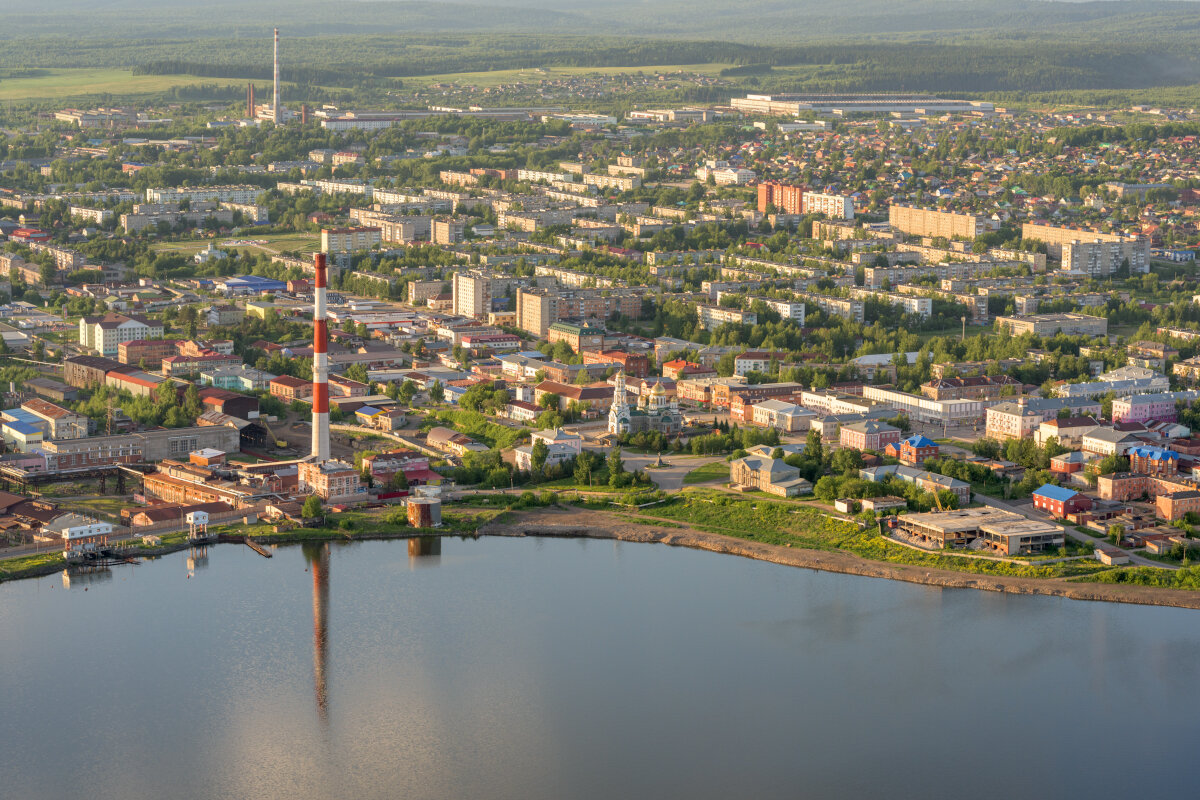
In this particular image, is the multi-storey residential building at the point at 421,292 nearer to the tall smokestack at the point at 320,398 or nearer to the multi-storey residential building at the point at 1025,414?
the tall smokestack at the point at 320,398

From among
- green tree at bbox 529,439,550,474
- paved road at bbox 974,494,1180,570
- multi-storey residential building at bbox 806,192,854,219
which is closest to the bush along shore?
paved road at bbox 974,494,1180,570

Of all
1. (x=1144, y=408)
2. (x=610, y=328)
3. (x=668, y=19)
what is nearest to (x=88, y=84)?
(x=610, y=328)

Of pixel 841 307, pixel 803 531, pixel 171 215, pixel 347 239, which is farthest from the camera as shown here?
pixel 171 215

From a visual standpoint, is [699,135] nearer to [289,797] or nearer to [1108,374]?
[1108,374]

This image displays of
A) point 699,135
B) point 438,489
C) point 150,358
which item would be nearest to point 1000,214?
point 699,135

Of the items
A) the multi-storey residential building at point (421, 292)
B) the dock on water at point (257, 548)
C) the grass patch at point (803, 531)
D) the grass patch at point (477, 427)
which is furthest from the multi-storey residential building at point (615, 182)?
the dock on water at point (257, 548)

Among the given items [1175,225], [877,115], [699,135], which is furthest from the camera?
[877,115]

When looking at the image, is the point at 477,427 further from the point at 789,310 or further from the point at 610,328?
the point at 789,310
